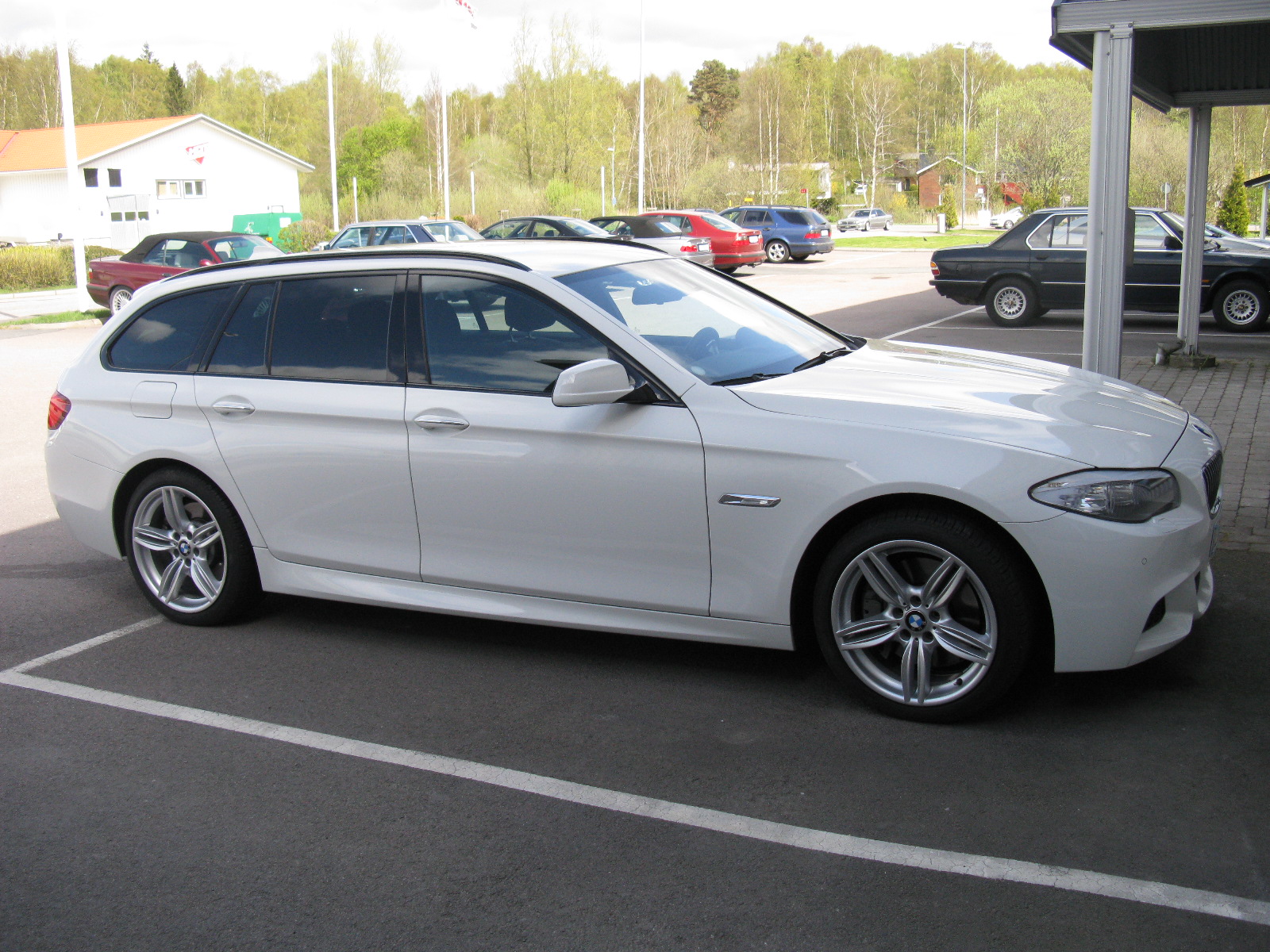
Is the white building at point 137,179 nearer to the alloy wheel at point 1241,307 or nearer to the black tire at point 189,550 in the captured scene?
the alloy wheel at point 1241,307

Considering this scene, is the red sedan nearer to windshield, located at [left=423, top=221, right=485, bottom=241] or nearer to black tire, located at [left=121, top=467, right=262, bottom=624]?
windshield, located at [left=423, top=221, right=485, bottom=241]

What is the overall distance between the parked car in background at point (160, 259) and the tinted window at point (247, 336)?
16579 millimetres

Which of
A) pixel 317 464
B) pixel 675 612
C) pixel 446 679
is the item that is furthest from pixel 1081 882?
pixel 317 464

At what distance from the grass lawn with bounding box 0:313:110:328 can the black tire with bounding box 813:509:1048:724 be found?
70.4 ft

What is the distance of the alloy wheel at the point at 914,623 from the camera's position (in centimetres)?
395

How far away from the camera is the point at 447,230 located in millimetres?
25750

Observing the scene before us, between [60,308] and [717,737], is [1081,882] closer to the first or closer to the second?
[717,737]

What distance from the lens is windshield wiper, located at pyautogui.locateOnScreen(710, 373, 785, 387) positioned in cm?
435

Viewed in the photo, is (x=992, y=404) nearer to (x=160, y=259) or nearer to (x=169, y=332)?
(x=169, y=332)

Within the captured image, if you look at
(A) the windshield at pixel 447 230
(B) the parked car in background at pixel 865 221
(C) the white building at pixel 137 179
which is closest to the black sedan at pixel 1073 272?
(A) the windshield at pixel 447 230

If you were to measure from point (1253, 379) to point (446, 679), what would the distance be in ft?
31.6

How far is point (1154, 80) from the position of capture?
11.6 meters

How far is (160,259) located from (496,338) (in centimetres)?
1902

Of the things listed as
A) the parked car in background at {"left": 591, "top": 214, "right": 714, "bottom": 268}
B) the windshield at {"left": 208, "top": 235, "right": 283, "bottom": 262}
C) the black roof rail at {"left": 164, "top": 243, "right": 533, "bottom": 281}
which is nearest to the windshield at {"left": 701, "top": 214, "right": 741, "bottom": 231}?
the parked car in background at {"left": 591, "top": 214, "right": 714, "bottom": 268}
